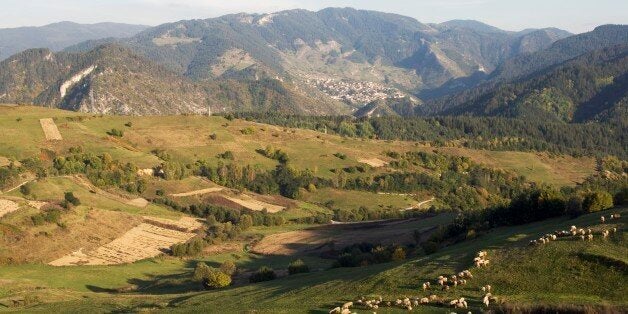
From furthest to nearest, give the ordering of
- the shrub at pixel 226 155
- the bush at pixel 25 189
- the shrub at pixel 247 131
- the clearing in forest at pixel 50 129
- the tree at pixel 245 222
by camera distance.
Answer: the shrub at pixel 247 131 < the shrub at pixel 226 155 < the clearing in forest at pixel 50 129 < the tree at pixel 245 222 < the bush at pixel 25 189

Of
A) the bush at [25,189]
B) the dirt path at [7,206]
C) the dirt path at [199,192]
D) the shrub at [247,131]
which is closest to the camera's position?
the dirt path at [7,206]

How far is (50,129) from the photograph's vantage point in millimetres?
156500

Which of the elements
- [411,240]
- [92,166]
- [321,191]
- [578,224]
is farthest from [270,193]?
[578,224]

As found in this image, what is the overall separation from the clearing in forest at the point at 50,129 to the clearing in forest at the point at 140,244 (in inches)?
2151

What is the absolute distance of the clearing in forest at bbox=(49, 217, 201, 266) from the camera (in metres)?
84.9

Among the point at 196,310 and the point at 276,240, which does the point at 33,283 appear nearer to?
the point at 196,310

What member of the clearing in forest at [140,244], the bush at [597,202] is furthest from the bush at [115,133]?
the bush at [597,202]

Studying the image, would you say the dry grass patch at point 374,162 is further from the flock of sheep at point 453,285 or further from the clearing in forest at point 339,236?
the flock of sheep at point 453,285

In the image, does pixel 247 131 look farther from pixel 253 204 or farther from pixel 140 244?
pixel 140 244

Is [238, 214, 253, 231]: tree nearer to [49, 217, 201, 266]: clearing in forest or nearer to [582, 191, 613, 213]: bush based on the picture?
[49, 217, 201, 266]: clearing in forest

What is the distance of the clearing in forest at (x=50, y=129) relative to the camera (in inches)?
5929

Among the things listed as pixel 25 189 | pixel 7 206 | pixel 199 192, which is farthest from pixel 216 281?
pixel 199 192

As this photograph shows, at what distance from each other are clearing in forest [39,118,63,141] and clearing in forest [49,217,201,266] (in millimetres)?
54633

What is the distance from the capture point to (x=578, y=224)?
52219 mm
